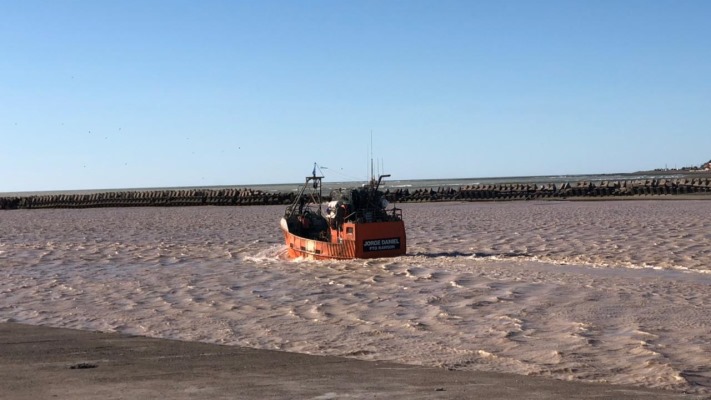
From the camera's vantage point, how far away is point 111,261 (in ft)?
81.1

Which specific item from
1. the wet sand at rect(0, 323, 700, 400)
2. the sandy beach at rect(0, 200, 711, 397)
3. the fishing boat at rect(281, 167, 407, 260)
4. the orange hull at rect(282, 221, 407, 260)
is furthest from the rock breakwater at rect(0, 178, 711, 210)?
the wet sand at rect(0, 323, 700, 400)

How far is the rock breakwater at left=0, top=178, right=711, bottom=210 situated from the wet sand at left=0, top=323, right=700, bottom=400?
1740 inches

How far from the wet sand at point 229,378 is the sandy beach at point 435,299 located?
0.54 metres

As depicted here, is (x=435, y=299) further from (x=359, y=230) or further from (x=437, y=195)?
(x=437, y=195)

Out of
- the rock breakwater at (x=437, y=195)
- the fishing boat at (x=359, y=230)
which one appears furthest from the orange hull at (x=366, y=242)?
the rock breakwater at (x=437, y=195)

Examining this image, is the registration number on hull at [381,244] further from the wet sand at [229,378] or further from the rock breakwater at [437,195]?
the rock breakwater at [437,195]

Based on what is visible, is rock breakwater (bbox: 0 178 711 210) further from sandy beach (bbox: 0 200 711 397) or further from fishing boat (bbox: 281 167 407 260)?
fishing boat (bbox: 281 167 407 260)

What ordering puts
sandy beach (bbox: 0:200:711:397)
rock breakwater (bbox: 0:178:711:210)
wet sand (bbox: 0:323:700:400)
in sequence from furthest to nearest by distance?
rock breakwater (bbox: 0:178:711:210), sandy beach (bbox: 0:200:711:397), wet sand (bbox: 0:323:700:400)

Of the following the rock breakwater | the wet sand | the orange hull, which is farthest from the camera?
the rock breakwater

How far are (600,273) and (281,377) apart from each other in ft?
34.9

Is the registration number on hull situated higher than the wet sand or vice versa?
the registration number on hull

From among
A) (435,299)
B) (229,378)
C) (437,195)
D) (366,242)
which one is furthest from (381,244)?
(437,195)

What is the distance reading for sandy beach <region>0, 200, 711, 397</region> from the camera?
10.7m

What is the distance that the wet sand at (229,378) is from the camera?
8297 mm
